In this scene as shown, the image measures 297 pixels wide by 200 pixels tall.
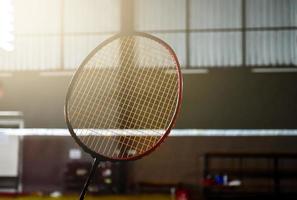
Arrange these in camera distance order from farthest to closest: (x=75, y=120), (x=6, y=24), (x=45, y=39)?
1. (x=45, y=39)
2. (x=6, y=24)
3. (x=75, y=120)

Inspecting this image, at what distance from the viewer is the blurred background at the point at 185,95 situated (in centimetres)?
998

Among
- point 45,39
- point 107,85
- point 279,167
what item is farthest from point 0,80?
point 279,167

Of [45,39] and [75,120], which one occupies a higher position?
[45,39]

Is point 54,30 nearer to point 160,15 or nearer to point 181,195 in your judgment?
point 160,15

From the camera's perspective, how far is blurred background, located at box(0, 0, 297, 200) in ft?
32.7

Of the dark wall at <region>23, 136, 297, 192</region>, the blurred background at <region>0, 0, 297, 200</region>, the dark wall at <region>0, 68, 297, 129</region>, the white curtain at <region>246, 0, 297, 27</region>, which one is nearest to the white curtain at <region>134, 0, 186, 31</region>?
the blurred background at <region>0, 0, 297, 200</region>

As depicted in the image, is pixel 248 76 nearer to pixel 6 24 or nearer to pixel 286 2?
pixel 286 2

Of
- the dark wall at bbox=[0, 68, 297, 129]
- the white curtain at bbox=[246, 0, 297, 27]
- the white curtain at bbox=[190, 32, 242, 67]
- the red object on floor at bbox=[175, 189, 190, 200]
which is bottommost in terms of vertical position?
the red object on floor at bbox=[175, 189, 190, 200]

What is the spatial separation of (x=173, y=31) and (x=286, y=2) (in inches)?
85.6

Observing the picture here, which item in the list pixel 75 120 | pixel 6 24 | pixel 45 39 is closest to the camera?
pixel 75 120

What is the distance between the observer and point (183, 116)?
33.8 feet

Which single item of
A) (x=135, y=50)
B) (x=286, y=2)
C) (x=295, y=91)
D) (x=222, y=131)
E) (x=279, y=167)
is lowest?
(x=279, y=167)

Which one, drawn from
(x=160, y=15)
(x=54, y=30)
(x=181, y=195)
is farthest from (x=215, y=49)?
(x=181, y=195)

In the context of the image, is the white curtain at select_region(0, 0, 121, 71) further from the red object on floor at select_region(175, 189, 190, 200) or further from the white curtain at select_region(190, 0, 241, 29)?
the red object on floor at select_region(175, 189, 190, 200)
